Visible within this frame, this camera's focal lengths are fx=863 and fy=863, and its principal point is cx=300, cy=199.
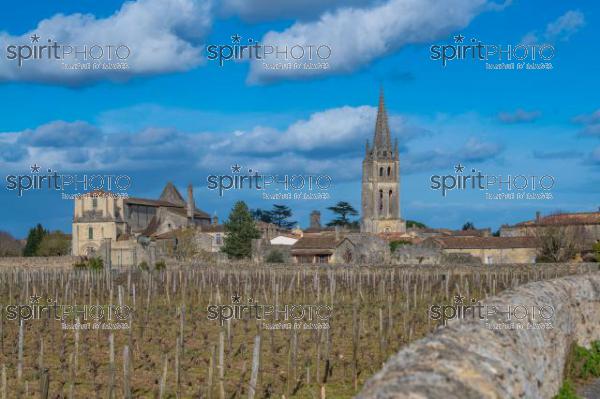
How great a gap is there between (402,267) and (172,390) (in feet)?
103

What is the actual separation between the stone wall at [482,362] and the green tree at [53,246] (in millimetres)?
66106

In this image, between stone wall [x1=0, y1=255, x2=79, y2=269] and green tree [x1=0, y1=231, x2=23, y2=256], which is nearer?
stone wall [x1=0, y1=255, x2=79, y2=269]

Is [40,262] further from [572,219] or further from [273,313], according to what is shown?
[273,313]

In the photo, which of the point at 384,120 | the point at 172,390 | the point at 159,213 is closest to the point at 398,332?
the point at 172,390

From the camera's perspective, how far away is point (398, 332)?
1931 cm

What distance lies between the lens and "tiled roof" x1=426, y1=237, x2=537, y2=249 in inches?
2165

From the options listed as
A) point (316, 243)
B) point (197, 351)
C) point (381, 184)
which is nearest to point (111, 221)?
point (316, 243)

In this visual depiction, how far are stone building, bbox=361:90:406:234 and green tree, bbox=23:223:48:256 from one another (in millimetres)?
31811

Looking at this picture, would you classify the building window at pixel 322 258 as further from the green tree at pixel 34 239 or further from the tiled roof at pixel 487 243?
the green tree at pixel 34 239

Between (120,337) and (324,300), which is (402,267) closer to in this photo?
(324,300)

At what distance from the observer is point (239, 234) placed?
202 feet

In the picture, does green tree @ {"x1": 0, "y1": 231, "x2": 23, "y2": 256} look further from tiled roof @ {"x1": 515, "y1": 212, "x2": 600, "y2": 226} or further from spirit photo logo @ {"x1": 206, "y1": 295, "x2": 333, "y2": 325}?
spirit photo logo @ {"x1": 206, "y1": 295, "x2": 333, "y2": 325}

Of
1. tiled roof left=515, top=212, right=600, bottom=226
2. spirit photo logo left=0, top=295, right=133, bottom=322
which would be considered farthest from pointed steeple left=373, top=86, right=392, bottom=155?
spirit photo logo left=0, top=295, right=133, bottom=322

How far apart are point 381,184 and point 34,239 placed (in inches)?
1423
